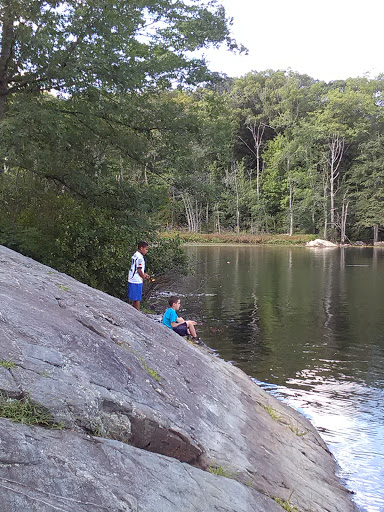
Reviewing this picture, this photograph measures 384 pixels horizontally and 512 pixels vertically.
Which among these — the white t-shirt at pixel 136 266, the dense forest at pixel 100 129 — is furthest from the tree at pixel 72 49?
the white t-shirt at pixel 136 266

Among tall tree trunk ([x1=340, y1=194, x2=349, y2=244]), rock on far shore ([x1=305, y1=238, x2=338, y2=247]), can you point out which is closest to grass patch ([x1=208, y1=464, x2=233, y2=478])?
rock on far shore ([x1=305, y1=238, x2=338, y2=247])

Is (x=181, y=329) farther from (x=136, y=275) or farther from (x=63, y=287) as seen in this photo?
(x=63, y=287)

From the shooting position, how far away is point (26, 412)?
3.13 m

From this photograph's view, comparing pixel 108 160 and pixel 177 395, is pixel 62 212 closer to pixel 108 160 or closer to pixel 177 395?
pixel 108 160

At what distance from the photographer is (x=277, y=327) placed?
1736cm

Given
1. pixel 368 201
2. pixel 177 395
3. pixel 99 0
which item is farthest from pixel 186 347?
pixel 368 201

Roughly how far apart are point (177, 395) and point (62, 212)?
10603mm

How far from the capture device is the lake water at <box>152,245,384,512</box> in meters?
8.16

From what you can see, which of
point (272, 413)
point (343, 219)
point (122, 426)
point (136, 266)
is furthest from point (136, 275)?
point (343, 219)

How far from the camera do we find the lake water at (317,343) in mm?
8156

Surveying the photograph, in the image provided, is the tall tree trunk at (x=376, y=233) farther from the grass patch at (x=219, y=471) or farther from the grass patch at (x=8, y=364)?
the grass patch at (x=8, y=364)

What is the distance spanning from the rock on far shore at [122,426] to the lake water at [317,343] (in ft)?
5.52

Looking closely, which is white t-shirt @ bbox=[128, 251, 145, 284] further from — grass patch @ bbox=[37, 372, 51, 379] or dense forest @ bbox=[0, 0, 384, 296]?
grass patch @ bbox=[37, 372, 51, 379]

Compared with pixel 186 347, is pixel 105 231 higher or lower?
higher
